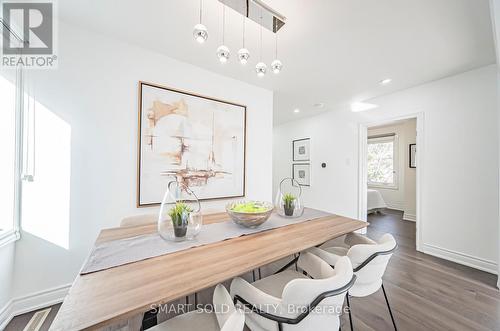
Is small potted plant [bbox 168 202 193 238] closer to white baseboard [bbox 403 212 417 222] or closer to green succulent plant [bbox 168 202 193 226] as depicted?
green succulent plant [bbox 168 202 193 226]

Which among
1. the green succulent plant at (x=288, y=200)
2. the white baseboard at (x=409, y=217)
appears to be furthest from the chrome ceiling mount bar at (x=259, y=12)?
the white baseboard at (x=409, y=217)

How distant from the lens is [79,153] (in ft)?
5.57

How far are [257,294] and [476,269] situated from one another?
308cm

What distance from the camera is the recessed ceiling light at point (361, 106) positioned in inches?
133

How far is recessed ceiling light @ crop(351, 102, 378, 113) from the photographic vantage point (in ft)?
11.1

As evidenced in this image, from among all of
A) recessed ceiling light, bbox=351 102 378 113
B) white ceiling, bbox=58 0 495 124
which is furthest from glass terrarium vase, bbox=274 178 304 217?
recessed ceiling light, bbox=351 102 378 113

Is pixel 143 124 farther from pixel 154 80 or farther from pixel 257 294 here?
pixel 257 294

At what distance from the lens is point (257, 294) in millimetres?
850

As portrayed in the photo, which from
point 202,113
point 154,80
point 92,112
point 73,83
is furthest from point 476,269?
point 73,83

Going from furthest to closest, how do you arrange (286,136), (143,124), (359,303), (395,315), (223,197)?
(286,136)
(223,197)
(143,124)
(359,303)
(395,315)

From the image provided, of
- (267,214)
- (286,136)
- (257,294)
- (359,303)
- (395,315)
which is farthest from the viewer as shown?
(286,136)

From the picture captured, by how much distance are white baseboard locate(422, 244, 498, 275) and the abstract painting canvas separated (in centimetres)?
276

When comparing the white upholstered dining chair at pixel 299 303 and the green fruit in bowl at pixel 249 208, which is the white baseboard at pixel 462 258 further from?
the green fruit in bowl at pixel 249 208

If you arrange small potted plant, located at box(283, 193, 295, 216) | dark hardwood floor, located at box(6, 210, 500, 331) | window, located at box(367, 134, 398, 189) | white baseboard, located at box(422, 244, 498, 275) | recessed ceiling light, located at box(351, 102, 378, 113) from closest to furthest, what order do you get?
dark hardwood floor, located at box(6, 210, 500, 331) < small potted plant, located at box(283, 193, 295, 216) < white baseboard, located at box(422, 244, 498, 275) < recessed ceiling light, located at box(351, 102, 378, 113) < window, located at box(367, 134, 398, 189)
